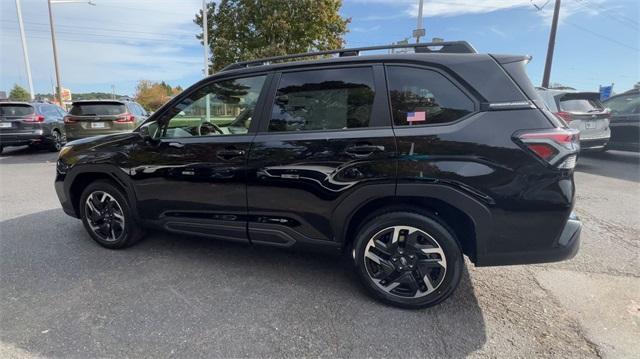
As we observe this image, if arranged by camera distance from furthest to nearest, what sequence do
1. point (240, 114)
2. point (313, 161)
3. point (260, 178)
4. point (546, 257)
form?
point (240, 114) < point (260, 178) < point (313, 161) < point (546, 257)

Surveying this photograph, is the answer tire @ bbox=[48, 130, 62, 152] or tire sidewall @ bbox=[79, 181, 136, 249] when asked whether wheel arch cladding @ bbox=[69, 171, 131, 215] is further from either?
tire @ bbox=[48, 130, 62, 152]

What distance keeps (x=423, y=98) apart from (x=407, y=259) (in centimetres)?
118

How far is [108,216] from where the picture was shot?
3.57 meters

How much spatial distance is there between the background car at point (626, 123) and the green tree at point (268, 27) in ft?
44.1

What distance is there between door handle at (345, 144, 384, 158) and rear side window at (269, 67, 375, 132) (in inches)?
6.9

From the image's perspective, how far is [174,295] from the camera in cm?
278

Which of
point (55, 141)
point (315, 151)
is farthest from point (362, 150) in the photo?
point (55, 141)

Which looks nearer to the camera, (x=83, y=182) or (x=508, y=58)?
(x=508, y=58)

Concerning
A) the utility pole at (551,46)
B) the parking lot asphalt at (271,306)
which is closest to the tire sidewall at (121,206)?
the parking lot asphalt at (271,306)

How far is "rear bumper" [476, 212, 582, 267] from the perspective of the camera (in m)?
2.36

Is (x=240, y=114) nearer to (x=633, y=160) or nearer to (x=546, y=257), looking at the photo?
(x=546, y=257)

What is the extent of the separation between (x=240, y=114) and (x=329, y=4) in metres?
17.8

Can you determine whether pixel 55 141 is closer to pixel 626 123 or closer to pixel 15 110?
pixel 15 110

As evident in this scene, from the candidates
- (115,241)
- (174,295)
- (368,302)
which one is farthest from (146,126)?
(368,302)
